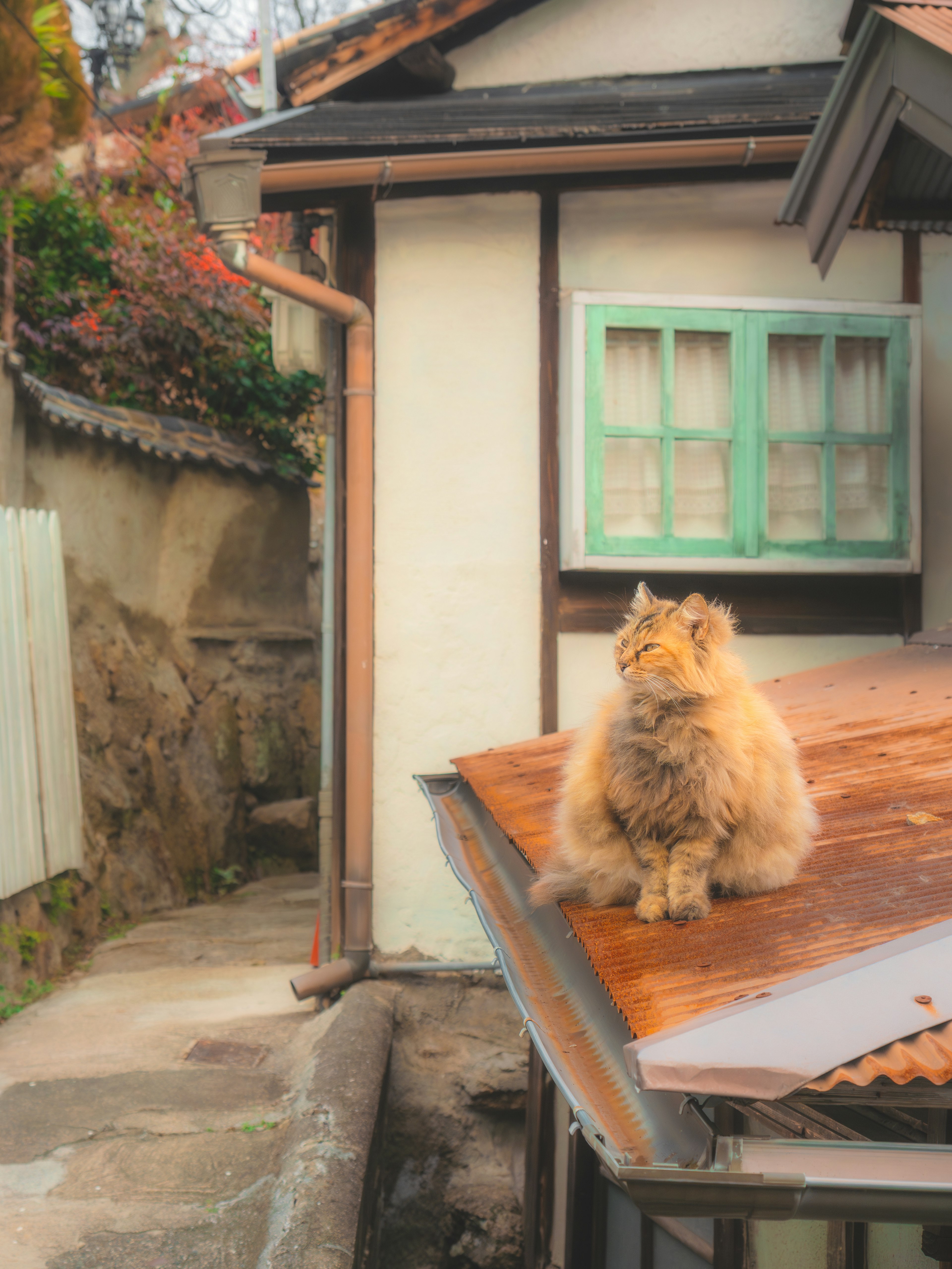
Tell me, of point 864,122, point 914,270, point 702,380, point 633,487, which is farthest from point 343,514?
point 914,270

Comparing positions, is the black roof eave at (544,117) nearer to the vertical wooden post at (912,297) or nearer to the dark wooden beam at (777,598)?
the vertical wooden post at (912,297)

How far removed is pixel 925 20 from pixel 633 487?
2.71 metres

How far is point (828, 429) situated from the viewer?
5.94m

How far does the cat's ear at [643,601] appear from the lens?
7.93ft

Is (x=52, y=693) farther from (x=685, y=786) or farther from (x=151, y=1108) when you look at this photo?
(x=685, y=786)

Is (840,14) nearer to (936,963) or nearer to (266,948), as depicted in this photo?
(936,963)

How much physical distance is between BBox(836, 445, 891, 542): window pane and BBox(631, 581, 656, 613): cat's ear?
156 inches

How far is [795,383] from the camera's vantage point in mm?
6012

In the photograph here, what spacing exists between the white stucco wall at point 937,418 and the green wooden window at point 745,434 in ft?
0.90

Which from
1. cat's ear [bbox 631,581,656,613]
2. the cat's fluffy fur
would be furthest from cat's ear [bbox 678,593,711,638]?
cat's ear [bbox 631,581,656,613]

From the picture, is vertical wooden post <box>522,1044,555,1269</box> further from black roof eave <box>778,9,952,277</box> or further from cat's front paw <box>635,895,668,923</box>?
black roof eave <box>778,9,952,277</box>

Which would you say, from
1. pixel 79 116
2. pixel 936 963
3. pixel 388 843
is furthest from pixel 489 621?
pixel 79 116

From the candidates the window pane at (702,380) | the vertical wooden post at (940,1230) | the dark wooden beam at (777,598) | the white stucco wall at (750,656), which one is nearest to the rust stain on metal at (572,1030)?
the vertical wooden post at (940,1230)

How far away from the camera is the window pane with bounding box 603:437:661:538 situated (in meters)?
5.89
